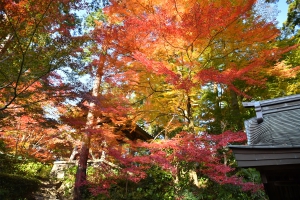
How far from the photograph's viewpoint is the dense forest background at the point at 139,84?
5.89 metres

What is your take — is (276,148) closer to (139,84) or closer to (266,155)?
(266,155)

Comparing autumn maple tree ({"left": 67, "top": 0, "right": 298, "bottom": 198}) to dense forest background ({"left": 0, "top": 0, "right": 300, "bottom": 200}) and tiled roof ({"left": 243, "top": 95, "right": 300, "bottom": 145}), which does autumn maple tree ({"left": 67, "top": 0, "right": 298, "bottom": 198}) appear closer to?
dense forest background ({"left": 0, "top": 0, "right": 300, "bottom": 200})

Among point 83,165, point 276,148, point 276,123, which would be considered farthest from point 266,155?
point 83,165

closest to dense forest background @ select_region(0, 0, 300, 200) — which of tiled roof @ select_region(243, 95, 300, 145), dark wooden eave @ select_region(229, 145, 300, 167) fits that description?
tiled roof @ select_region(243, 95, 300, 145)

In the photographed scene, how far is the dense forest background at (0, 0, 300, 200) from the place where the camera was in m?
5.89

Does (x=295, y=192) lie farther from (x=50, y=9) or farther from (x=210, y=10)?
(x=50, y=9)

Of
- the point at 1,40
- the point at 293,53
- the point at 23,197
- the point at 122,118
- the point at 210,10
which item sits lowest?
the point at 23,197

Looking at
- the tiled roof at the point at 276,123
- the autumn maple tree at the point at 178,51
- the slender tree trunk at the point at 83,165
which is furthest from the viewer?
the slender tree trunk at the point at 83,165

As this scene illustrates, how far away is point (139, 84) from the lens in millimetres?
8938

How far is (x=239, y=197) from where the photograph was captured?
8242 millimetres

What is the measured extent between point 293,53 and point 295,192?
35.1 ft

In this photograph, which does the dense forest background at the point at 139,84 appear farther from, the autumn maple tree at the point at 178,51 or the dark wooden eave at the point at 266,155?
the dark wooden eave at the point at 266,155

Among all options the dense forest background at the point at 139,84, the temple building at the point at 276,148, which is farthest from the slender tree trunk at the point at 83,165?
the temple building at the point at 276,148

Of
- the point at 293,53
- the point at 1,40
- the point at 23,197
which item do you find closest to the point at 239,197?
the point at 293,53
